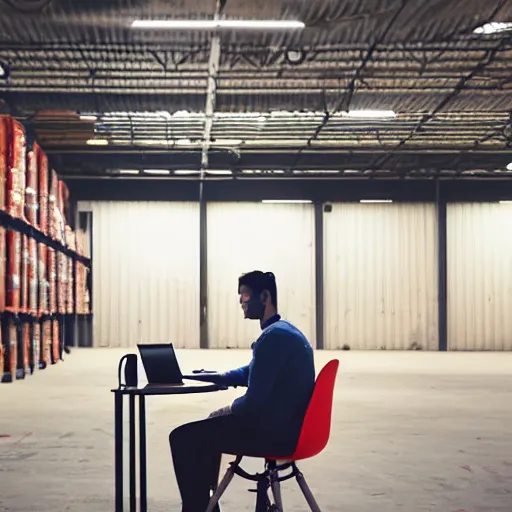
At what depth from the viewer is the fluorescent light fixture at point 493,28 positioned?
39.4 ft

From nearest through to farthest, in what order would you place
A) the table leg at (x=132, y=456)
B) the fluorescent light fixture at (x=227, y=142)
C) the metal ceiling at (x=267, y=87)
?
1. the table leg at (x=132, y=456)
2. the metal ceiling at (x=267, y=87)
3. the fluorescent light fixture at (x=227, y=142)

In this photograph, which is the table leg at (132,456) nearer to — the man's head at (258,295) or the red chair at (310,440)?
the red chair at (310,440)

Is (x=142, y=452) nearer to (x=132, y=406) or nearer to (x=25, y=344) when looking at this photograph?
(x=132, y=406)

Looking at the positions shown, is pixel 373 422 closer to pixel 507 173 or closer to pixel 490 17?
pixel 490 17

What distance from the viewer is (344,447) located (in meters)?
7.70

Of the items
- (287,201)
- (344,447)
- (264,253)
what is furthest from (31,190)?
(287,201)

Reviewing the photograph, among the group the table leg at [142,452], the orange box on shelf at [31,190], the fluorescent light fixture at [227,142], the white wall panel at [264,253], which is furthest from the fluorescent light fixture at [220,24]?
the white wall panel at [264,253]

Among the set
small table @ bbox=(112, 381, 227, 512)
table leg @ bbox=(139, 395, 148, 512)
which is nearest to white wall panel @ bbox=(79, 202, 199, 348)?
table leg @ bbox=(139, 395, 148, 512)

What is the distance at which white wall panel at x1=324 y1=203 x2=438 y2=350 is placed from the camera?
79.2 feet

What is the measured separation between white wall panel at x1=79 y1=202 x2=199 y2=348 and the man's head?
19.6 m

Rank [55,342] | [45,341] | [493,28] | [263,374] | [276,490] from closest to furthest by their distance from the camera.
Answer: [276,490], [263,374], [493,28], [45,341], [55,342]

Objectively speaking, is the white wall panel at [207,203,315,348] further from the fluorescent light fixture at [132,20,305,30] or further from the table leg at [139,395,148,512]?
the table leg at [139,395,148,512]

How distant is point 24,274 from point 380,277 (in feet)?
40.6

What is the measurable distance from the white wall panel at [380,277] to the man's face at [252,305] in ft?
65.2
